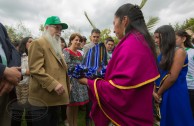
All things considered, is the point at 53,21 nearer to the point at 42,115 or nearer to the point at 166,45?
the point at 42,115

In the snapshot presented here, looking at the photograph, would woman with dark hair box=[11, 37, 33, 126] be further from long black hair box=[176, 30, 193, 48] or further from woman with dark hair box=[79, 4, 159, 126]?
long black hair box=[176, 30, 193, 48]

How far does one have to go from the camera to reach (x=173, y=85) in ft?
10.9

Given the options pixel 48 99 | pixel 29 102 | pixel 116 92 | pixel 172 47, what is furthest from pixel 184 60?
pixel 29 102

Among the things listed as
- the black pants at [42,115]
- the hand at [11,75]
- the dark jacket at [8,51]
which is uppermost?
the dark jacket at [8,51]

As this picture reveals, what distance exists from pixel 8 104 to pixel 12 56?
0.52 m

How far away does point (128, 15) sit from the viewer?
7.63 feet

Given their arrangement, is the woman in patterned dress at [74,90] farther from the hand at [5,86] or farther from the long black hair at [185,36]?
the hand at [5,86]

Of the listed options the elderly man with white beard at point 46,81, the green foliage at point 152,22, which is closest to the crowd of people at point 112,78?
the elderly man with white beard at point 46,81

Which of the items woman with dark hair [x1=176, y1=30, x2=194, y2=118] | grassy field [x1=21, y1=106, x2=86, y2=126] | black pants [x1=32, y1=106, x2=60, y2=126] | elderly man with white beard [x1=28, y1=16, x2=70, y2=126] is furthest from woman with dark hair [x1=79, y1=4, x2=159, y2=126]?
grassy field [x1=21, y1=106, x2=86, y2=126]

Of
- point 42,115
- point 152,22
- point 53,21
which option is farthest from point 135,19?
point 152,22

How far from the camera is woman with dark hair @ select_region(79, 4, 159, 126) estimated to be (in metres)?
2.08

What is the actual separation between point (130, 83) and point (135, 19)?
672mm

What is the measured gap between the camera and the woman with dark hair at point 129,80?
2.08m

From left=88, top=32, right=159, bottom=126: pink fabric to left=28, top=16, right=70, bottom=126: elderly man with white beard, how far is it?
1.02 meters
